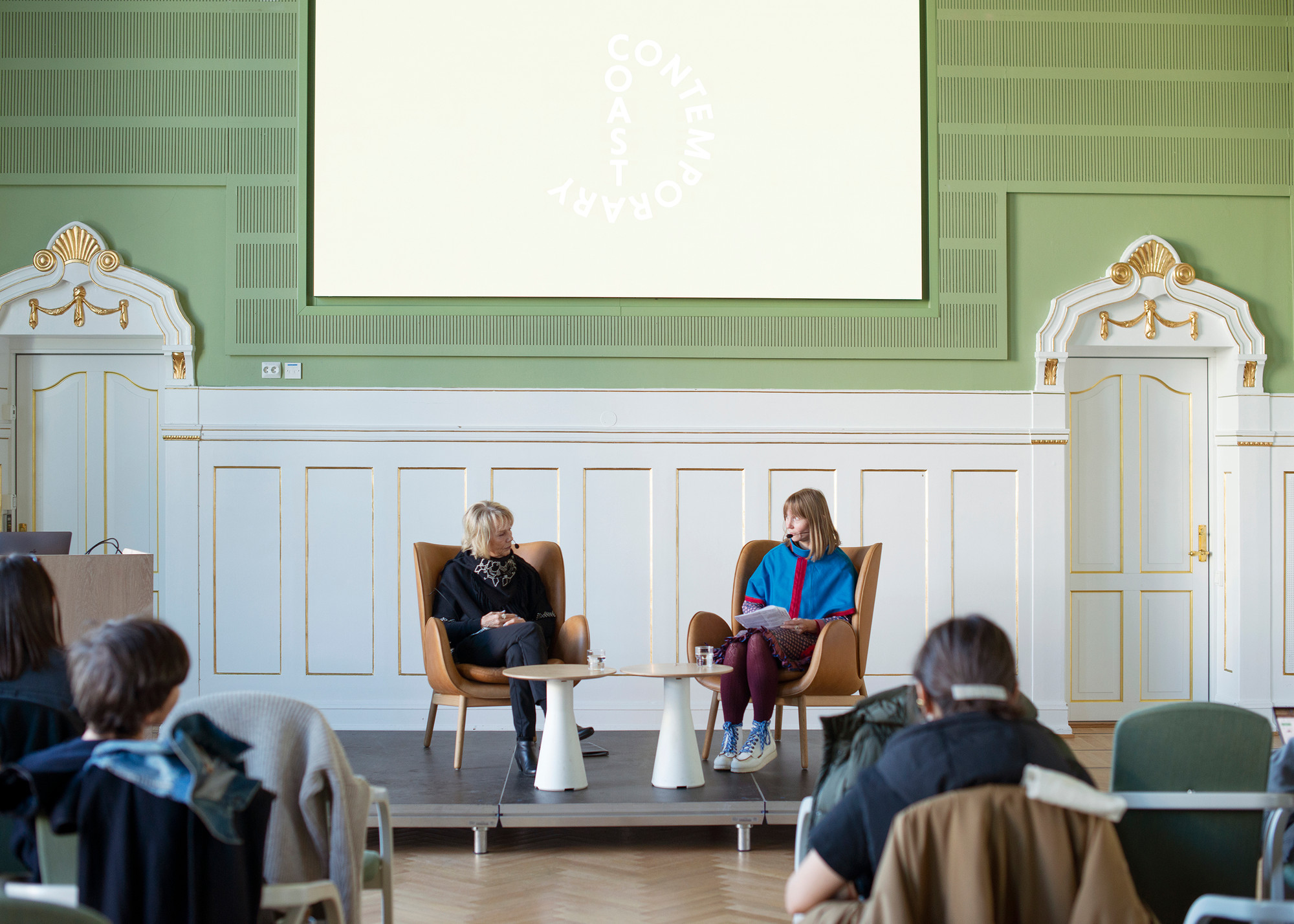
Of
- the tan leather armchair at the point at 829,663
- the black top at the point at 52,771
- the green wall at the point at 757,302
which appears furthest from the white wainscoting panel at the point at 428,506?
the black top at the point at 52,771

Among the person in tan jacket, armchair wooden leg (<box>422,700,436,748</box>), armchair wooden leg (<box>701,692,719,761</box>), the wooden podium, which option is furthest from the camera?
armchair wooden leg (<box>422,700,436,748</box>)

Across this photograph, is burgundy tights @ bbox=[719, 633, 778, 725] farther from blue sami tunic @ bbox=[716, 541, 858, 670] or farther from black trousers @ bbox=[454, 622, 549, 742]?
black trousers @ bbox=[454, 622, 549, 742]

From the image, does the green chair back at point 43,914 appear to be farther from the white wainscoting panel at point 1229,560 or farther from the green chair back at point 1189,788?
the white wainscoting panel at point 1229,560

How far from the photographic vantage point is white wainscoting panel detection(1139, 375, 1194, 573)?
18.3ft

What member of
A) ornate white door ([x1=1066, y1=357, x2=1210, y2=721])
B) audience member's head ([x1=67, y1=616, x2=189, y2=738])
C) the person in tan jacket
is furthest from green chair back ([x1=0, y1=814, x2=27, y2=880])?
ornate white door ([x1=1066, y1=357, x2=1210, y2=721])

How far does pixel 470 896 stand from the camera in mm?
3146

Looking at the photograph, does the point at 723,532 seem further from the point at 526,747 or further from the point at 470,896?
the point at 470,896

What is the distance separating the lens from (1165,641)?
219 inches

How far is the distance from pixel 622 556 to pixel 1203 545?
314 cm

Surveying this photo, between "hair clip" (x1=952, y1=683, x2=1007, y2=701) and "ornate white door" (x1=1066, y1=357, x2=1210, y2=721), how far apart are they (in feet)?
14.2

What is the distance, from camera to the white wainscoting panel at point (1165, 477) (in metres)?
5.58

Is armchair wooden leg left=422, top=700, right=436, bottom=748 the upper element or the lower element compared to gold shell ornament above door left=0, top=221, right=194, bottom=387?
lower

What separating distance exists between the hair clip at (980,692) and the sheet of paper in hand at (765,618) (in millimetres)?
2411

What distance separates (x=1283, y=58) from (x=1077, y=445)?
230 centimetres
